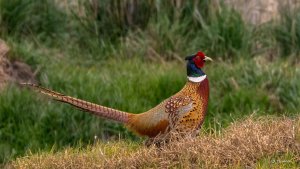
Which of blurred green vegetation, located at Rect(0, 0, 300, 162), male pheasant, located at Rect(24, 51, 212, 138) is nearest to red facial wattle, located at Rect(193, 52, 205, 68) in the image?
male pheasant, located at Rect(24, 51, 212, 138)

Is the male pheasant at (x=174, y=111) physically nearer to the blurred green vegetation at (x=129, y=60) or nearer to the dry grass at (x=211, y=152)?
the dry grass at (x=211, y=152)

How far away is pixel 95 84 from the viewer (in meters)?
10.3

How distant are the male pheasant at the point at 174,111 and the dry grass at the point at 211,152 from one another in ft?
0.48

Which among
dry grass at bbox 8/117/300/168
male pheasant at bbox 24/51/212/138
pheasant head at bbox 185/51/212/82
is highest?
pheasant head at bbox 185/51/212/82

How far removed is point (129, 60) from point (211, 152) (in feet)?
15.3

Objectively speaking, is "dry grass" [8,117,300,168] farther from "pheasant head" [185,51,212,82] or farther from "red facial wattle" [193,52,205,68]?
"red facial wattle" [193,52,205,68]

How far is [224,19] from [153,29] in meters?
0.76

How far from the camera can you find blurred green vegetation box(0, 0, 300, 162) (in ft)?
31.6

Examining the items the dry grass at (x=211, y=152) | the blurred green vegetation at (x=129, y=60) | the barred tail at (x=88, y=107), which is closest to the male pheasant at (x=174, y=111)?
the barred tail at (x=88, y=107)

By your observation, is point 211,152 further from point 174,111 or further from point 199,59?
point 199,59

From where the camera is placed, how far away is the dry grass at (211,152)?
6719 mm

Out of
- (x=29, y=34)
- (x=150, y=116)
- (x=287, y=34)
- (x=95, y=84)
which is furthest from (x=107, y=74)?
(x=150, y=116)

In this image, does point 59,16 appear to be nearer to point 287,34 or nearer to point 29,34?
point 29,34

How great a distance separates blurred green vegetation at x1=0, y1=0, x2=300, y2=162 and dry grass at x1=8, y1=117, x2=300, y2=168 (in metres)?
1.77
